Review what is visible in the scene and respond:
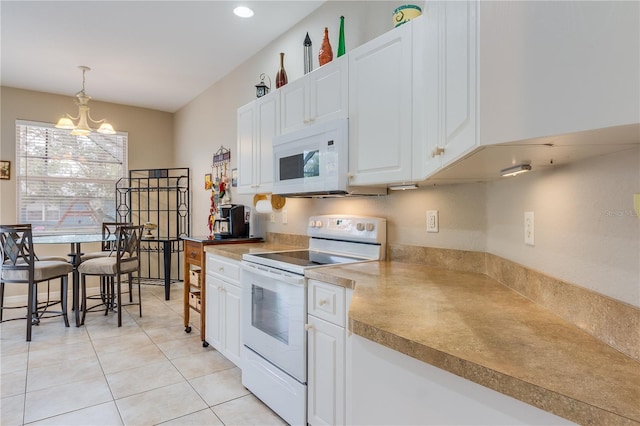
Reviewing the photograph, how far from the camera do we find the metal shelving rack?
5102mm

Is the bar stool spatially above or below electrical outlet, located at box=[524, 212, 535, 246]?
below

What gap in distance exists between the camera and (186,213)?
511 cm

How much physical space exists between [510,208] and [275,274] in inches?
47.0

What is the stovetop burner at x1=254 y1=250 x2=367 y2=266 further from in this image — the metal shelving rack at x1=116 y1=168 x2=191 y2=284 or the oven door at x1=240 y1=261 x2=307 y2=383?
the metal shelving rack at x1=116 y1=168 x2=191 y2=284

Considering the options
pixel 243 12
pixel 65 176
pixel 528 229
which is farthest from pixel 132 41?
pixel 528 229

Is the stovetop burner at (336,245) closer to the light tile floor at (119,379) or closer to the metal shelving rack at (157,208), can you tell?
the light tile floor at (119,379)

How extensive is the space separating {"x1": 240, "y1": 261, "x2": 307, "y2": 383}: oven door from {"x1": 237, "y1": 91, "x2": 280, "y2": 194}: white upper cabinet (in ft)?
2.65

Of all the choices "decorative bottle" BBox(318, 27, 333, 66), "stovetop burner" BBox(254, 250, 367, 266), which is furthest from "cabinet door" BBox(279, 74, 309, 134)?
"stovetop burner" BBox(254, 250, 367, 266)

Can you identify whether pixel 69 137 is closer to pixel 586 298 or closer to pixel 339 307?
pixel 339 307

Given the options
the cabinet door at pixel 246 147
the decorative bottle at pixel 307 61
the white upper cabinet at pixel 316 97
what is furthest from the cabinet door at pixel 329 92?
the cabinet door at pixel 246 147

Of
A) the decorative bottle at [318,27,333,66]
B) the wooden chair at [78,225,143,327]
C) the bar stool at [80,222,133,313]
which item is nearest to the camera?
Answer: the decorative bottle at [318,27,333,66]

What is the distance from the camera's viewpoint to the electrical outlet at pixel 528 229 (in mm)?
1259

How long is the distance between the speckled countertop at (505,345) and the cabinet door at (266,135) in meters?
1.52

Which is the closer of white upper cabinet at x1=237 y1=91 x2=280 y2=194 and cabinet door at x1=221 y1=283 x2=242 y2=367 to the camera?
cabinet door at x1=221 y1=283 x2=242 y2=367
